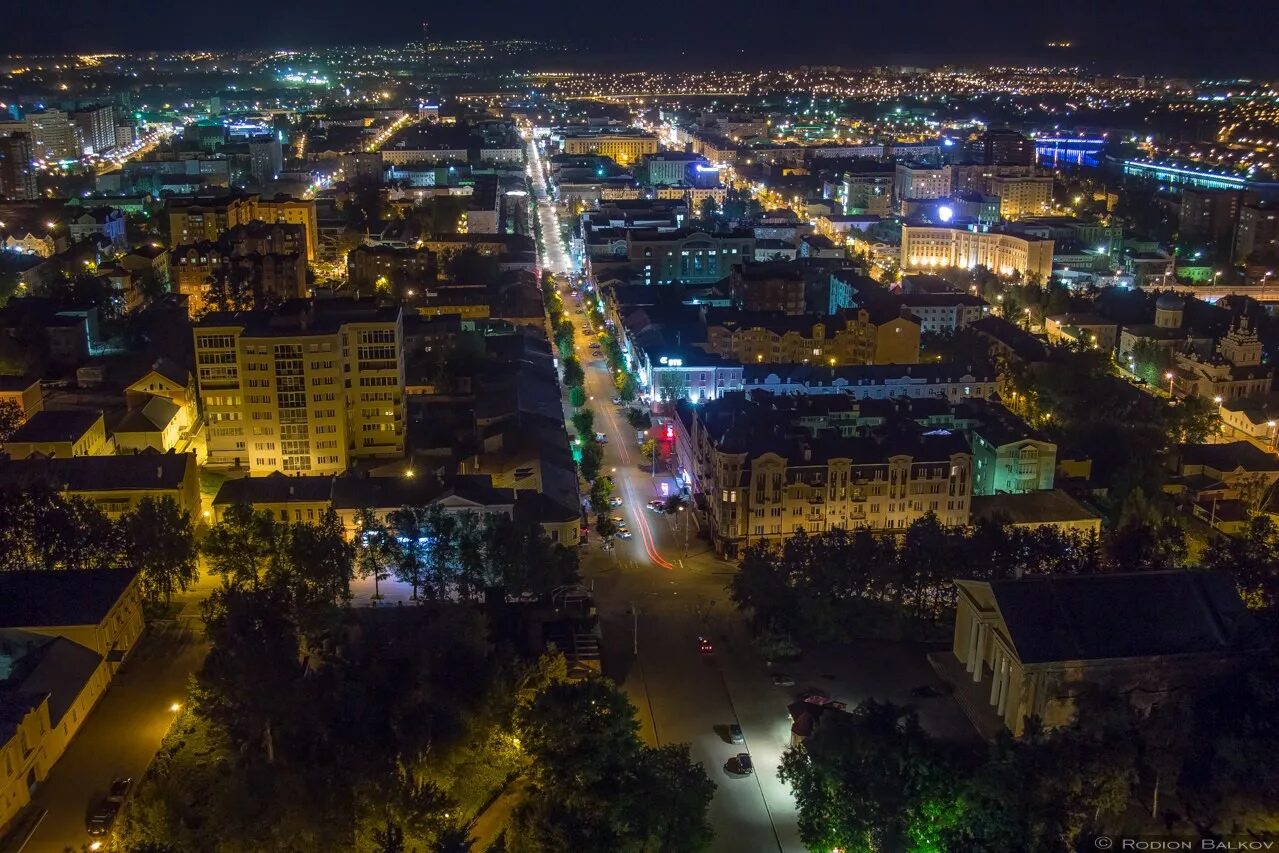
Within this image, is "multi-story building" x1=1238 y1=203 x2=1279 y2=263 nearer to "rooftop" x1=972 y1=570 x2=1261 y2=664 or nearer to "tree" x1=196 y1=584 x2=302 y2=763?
"rooftop" x1=972 y1=570 x2=1261 y2=664

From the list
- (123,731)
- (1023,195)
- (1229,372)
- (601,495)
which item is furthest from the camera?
(1023,195)

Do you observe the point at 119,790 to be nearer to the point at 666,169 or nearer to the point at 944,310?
the point at 944,310

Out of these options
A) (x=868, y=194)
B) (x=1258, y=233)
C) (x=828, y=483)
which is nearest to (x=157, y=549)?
(x=828, y=483)

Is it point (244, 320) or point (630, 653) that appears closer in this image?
point (630, 653)

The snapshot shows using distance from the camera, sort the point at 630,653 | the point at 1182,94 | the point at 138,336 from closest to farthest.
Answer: the point at 630,653 < the point at 138,336 < the point at 1182,94

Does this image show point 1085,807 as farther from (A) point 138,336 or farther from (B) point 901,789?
(A) point 138,336

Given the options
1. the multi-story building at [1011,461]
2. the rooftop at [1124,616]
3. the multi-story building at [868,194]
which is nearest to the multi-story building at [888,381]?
the multi-story building at [1011,461]

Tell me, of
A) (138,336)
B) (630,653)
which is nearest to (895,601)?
(630,653)
